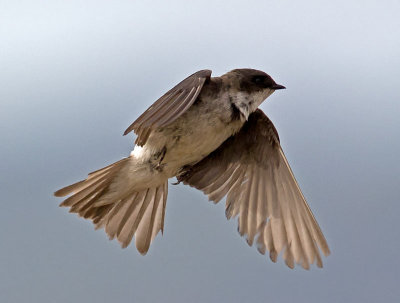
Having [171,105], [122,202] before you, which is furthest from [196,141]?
[122,202]

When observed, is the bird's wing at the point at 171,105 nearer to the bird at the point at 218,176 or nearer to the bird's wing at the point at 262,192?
the bird at the point at 218,176

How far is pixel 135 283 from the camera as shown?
91375 mm

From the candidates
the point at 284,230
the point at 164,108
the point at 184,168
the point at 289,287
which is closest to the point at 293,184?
the point at 284,230

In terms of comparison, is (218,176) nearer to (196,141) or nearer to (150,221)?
(150,221)

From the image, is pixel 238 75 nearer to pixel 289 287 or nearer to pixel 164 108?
pixel 164 108

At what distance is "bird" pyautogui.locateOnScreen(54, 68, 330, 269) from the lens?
5.29m

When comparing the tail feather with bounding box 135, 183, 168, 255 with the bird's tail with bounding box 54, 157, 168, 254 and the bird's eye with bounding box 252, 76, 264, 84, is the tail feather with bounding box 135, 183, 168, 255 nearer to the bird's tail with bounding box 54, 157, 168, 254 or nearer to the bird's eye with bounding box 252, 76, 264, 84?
the bird's tail with bounding box 54, 157, 168, 254

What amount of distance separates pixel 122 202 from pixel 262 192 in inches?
34.0

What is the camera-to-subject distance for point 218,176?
589 cm

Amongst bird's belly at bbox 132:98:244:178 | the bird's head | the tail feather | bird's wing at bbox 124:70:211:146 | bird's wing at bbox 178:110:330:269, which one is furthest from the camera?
the tail feather

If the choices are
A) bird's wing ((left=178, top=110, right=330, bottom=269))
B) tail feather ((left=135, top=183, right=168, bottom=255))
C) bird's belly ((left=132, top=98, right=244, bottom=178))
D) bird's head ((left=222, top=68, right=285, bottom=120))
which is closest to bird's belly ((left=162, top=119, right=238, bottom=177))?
bird's belly ((left=132, top=98, right=244, bottom=178))

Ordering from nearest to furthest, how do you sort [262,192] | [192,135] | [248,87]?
[192,135] < [248,87] < [262,192]

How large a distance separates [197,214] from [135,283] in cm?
1224

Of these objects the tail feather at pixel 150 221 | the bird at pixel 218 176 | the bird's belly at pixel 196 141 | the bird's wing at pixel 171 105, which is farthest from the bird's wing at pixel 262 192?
the bird's wing at pixel 171 105
